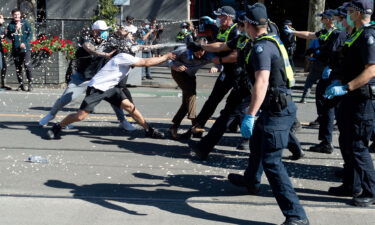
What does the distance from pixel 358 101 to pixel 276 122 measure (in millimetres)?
917

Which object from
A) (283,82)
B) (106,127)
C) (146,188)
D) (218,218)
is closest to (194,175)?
(146,188)

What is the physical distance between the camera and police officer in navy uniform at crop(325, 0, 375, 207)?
532 cm

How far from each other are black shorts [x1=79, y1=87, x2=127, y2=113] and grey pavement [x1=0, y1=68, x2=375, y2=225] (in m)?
0.54

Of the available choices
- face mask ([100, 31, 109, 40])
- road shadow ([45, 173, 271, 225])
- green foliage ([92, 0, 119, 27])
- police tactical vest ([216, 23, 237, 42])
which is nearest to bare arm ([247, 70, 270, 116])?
road shadow ([45, 173, 271, 225])

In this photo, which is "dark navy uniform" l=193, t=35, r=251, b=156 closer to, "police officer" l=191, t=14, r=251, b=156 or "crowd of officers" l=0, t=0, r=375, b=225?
"police officer" l=191, t=14, r=251, b=156

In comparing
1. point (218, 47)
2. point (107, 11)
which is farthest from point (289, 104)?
point (107, 11)

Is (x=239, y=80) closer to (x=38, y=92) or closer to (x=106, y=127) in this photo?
(x=106, y=127)

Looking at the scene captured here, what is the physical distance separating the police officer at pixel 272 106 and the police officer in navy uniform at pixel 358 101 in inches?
26.0

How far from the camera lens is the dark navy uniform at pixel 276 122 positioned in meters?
4.88

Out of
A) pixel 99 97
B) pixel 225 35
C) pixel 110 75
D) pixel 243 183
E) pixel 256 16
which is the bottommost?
pixel 243 183

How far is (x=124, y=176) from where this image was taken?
650 centimetres

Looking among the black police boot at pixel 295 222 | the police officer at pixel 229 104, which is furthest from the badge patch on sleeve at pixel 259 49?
the police officer at pixel 229 104

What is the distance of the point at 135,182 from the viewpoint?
6.29 m

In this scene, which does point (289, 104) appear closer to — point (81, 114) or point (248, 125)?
point (248, 125)
